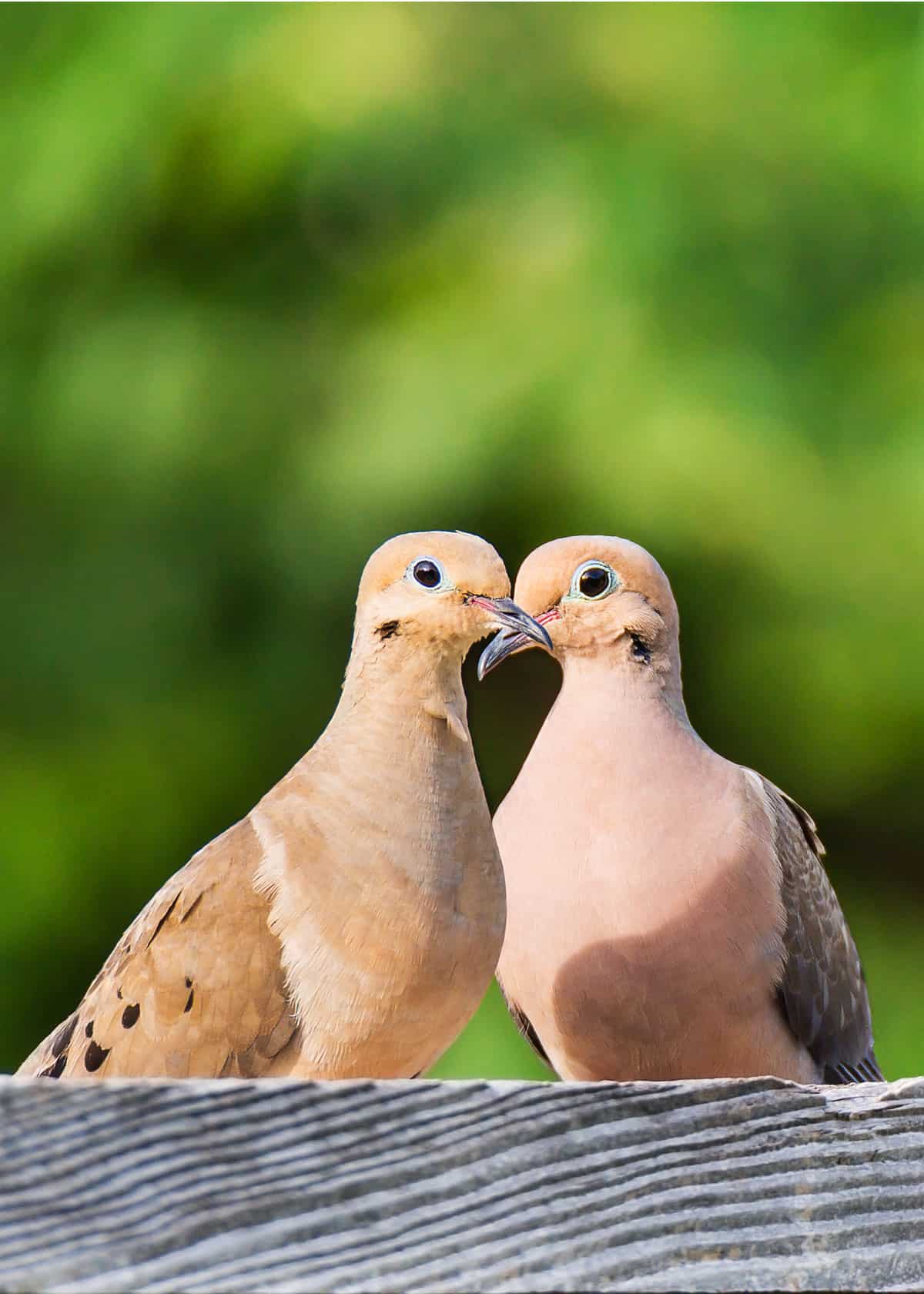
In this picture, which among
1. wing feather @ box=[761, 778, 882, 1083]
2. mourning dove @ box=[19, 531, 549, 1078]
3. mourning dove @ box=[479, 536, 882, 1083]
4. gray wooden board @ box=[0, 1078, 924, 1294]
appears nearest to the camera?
gray wooden board @ box=[0, 1078, 924, 1294]

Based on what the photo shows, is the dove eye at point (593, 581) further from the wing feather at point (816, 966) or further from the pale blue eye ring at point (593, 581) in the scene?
the wing feather at point (816, 966)

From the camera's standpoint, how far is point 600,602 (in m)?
1.81

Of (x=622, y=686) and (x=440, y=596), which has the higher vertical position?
(x=440, y=596)

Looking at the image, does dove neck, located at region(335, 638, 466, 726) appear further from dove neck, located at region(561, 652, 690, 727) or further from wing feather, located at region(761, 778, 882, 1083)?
A: wing feather, located at region(761, 778, 882, 1083)

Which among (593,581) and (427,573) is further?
(593,581)

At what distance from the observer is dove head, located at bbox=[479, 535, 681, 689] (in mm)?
1808

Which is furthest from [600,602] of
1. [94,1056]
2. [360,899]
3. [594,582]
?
[94,1056]

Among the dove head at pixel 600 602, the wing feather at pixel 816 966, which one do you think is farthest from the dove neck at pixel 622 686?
the wing feather at pixel 816 966

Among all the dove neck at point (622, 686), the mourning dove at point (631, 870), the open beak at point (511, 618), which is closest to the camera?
the open beak at point (511, 618)

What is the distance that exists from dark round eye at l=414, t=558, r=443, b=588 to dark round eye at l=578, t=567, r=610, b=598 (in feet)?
0.83

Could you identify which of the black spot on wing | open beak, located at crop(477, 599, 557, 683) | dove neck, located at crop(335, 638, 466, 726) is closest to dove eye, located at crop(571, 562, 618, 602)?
open beak, located at crop(477, 599, 557, 683)

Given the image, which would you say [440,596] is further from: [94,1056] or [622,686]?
[94,1056]

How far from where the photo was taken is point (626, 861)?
5.60 feet

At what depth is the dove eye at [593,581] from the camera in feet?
5.94
